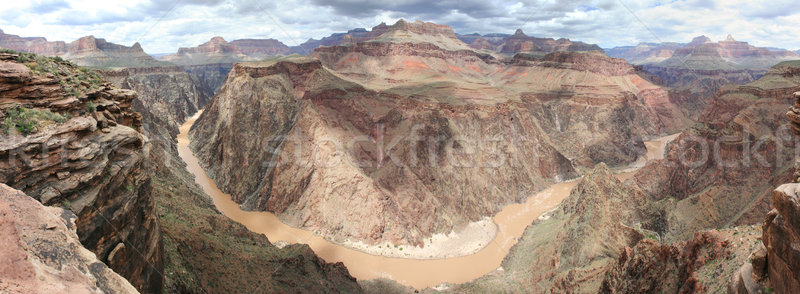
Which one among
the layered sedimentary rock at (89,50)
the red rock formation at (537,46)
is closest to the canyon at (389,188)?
the layered sedimentary rock at (89,50)

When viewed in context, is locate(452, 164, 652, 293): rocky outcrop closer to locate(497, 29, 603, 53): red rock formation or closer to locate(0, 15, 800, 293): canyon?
locate(0, 15, 800, 293): canyon

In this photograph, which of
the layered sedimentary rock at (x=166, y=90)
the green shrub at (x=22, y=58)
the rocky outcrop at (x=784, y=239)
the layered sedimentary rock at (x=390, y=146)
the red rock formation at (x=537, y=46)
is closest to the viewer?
the rocky outcrop at (x=784, y=239)

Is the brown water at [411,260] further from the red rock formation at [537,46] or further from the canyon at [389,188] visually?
the red rock formation at [537,46]

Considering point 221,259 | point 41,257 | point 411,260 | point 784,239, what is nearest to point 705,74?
point 411,260

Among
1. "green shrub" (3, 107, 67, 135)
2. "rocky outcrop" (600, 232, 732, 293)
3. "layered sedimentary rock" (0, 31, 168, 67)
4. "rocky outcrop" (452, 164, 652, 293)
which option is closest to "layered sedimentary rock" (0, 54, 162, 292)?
"green shrub" (3, 107, 67, 135)

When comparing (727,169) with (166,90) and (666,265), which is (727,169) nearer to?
(666,265)

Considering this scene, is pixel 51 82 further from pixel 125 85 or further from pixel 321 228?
pixel 125 85
